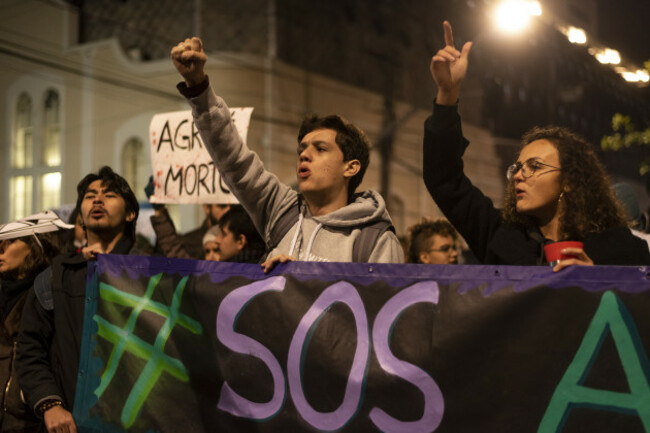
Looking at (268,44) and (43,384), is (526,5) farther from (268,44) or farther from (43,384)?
(43,384)

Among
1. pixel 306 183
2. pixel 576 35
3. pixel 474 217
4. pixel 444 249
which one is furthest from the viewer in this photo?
pixel 576 35

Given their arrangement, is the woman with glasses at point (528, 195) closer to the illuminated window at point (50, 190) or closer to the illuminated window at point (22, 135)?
the illuminated window at point (50, 190)

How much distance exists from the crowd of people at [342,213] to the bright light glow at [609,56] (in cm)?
879

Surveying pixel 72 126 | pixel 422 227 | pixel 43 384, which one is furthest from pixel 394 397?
pixel 72 126

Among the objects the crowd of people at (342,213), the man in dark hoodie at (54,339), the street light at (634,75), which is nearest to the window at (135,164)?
the street light at (634,75)

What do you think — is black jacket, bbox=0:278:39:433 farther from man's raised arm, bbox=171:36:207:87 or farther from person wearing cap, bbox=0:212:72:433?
man's raised arm, bbox=171:36:207:87

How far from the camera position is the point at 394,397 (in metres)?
2.25

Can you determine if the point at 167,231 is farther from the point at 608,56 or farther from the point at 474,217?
the point at 608,56

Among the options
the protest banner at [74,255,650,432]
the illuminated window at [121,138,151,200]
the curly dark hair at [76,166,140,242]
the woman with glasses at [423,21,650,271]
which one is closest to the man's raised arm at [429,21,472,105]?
the woman with glasses at [423,21,650,271]

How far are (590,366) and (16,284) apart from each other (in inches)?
97.8

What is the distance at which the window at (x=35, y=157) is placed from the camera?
1518cm

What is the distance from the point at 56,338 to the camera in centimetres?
292

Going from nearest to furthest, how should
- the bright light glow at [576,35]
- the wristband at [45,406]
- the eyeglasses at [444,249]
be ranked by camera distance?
the wristband at [45,406], the eyeglasses at [444,249], the bright light glow at [576,35]

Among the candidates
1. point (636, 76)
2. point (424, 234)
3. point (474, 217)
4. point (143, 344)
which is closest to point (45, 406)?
point (143, 344)
